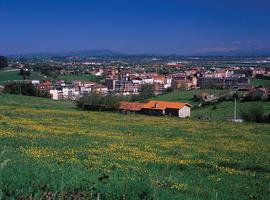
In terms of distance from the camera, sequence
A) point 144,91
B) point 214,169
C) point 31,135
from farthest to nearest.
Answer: point 144,91, point 31,135, point 214,169

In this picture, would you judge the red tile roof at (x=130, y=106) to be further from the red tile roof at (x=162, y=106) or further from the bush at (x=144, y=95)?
the bush at (x=144, y=95)

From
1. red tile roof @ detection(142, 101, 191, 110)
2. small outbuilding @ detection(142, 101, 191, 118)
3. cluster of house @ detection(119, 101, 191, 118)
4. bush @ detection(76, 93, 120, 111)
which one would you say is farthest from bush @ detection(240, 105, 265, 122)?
bush @ detection(76, 93, 120, 111)

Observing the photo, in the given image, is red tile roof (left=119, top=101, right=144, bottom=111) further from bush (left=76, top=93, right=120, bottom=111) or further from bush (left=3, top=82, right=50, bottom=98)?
bush (left=3, top=82, right=50, bottom=98)

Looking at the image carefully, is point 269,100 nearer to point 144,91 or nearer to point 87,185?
point 144,91

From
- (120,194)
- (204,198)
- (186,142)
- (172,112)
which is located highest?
(120,194)

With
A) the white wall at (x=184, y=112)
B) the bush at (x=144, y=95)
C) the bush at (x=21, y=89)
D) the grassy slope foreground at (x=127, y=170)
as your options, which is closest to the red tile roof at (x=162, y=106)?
the white wall at (x=184, y=112)

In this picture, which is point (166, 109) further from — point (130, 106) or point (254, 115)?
point (254, 115)

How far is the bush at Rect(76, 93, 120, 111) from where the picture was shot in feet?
266

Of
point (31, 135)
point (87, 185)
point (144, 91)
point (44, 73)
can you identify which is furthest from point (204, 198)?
point (44, 73)

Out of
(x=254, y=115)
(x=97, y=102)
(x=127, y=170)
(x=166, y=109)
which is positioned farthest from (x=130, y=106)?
(x=127, y=170)

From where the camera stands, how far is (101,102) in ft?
267

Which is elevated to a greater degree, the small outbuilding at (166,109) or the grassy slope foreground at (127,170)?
the grassy slope foreground at (127,170)

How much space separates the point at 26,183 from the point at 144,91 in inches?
4941

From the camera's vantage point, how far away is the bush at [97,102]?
80938mm
